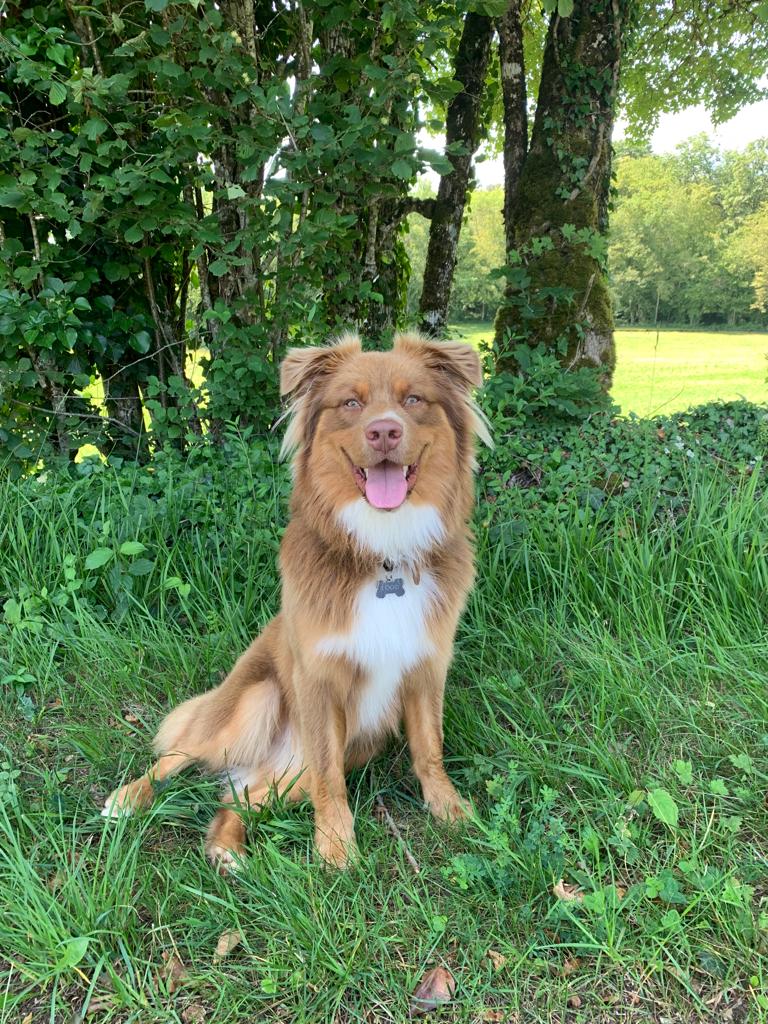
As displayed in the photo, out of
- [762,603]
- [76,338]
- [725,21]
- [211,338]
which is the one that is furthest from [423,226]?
[762,603]

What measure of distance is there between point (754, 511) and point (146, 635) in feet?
10.3

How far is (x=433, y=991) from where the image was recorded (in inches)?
65.4

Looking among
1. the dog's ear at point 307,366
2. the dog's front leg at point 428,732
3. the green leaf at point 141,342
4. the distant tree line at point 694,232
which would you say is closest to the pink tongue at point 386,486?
the dog's ear at point 307,366

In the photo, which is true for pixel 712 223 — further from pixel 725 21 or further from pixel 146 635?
pixel 146 635

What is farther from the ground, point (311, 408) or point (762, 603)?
point (311, 408)

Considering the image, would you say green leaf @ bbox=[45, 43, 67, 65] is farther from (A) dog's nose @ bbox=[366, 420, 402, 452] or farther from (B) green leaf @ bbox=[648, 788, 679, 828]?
(B) green leaf @ bbox=[648, 788, 679, 828]

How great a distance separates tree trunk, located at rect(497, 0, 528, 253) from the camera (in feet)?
16.5

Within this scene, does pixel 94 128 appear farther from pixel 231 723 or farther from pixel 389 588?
pixel 231 723

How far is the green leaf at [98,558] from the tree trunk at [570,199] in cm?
286

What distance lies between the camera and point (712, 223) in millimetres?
22250

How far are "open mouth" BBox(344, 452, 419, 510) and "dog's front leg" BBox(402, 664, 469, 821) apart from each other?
66cm

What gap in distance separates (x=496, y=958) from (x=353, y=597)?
1.11m

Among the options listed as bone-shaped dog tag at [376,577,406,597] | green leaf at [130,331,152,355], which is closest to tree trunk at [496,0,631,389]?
green leaf at [130,331,152,355]

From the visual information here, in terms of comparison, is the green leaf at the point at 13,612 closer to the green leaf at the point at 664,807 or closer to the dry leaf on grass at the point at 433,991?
the dry leaf on grass at the point at 433,991
